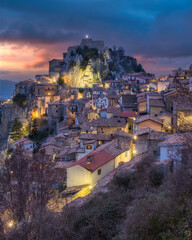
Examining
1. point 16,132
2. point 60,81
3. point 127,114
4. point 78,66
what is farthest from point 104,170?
point 60,81

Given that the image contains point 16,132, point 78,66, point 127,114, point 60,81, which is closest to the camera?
point 127,114

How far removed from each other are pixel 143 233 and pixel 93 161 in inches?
506

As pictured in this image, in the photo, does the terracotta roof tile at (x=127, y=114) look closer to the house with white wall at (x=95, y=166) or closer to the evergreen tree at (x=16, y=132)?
the house with white wall at (x=95, y=166)

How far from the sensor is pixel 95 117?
39.3 meters

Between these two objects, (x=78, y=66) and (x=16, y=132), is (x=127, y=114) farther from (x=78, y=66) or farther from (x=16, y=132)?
(x=78, y=66)

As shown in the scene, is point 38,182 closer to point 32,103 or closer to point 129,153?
point 129,153

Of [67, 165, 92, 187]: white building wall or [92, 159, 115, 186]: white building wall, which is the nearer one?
[67, 165, 92, 187]: white building wall

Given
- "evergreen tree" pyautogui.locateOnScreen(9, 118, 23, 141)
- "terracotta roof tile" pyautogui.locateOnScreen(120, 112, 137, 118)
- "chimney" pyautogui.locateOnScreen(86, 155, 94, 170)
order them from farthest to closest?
"evergreen tree" pyautogui.locateOnScreen(9, 118, 23, 141) → "terracotta roof tile" pyautogui.locateOnScreen(120, 112, 137, 118) → "chimney" pyautogui.locateOnScreen(86, 155, 94, 170)

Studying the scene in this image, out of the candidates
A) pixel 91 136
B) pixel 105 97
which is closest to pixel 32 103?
pixel 105 97

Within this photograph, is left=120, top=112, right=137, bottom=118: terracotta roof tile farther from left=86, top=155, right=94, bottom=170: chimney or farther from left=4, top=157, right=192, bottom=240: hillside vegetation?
left=4, top=157, right=192, bottom=240: hillside vegetation

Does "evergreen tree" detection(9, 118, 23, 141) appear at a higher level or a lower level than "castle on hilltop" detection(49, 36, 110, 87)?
lower

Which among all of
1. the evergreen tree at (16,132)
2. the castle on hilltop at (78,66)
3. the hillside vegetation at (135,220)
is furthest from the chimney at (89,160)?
the castle on hilltop at (78,66)

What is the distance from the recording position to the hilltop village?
17547 millimetres

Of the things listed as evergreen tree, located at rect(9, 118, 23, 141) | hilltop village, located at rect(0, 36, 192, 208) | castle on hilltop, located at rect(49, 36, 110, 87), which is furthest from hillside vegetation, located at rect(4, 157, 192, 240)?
castle on hilltop, located at rect(49, 36, 110, 87)
